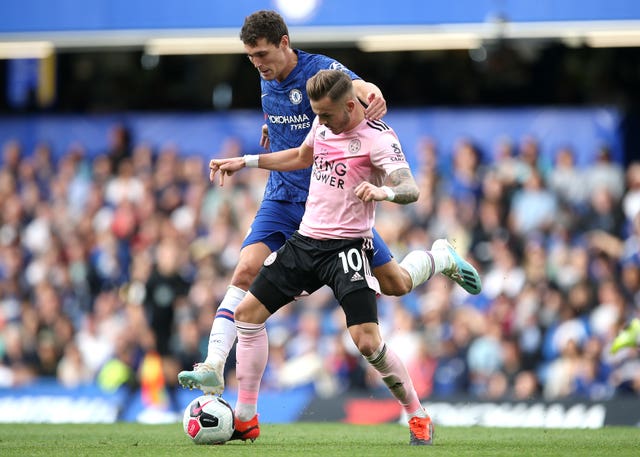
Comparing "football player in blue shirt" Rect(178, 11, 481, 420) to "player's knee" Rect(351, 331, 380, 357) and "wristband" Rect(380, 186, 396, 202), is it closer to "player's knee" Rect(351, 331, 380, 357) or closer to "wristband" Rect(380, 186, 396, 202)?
"player's knee" Rect(351, 331, 380, 357)

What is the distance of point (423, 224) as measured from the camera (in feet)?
52.7

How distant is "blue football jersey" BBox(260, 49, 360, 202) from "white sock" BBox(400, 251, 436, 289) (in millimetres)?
938

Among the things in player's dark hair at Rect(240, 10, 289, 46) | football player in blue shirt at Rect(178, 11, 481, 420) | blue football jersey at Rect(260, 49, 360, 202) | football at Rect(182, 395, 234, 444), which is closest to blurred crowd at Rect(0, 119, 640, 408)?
football player in blue shirt at Rect(178, 11, 481, 420)

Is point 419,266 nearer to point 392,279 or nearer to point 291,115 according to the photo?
point 392,279

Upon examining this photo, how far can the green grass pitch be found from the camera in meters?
7.70

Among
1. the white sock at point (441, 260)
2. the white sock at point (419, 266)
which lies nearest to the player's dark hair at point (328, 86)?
the white sock at point (419, 266)

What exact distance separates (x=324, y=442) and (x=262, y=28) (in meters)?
3.05

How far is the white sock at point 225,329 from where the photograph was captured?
855 centimetres

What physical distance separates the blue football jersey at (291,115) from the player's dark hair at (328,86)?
2.66 feet

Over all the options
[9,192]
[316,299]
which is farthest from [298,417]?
[9,192]

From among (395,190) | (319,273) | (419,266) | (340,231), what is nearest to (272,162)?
(340,231)

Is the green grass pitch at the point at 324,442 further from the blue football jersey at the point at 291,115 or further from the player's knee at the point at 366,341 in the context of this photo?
the blue football jersey at the point at 291,115

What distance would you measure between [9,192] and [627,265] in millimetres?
9402

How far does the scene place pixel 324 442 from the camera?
8789 millimetres
